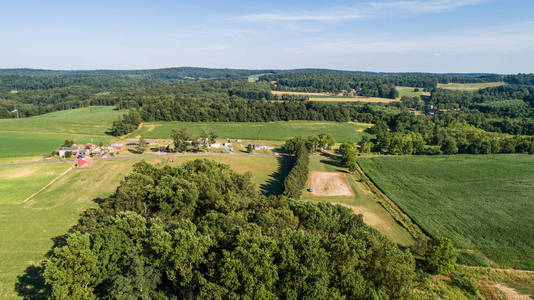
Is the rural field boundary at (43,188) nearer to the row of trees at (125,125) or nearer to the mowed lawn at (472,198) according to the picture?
the row of trees at (125,125)

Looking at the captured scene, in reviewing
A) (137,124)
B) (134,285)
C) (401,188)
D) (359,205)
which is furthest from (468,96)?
(134,285)

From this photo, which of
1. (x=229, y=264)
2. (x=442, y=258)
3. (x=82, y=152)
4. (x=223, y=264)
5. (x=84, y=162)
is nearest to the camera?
(x=229, y=264)

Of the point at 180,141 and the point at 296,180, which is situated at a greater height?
the point at 180,141

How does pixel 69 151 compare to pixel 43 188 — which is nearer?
pixel 43 188

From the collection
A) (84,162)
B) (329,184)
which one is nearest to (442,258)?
(329,184)

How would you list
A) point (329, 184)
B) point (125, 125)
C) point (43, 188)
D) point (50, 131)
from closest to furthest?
point (43, 188) → point (329, 184) → point (125, 125) → point (50, 131)

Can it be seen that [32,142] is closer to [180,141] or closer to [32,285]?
[180,141]
